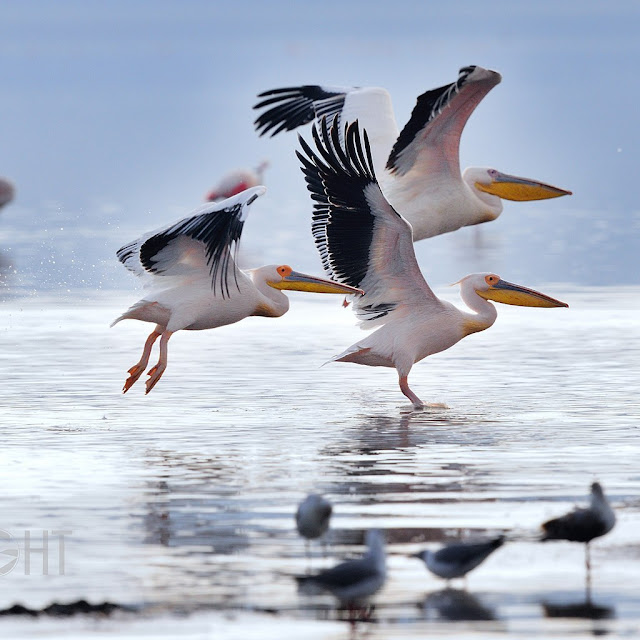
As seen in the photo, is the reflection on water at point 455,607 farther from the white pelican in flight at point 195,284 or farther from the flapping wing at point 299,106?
the flapping wing at point 299,106

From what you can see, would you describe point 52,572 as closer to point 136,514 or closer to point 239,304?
point 136,514

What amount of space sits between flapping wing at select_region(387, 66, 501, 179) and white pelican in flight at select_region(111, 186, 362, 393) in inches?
54.0

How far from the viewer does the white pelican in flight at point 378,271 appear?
8.45 metres

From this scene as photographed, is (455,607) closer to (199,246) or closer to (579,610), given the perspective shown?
(579,610)

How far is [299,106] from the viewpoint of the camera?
12.0 metres

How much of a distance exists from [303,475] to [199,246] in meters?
2.87

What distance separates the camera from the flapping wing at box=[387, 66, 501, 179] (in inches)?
386

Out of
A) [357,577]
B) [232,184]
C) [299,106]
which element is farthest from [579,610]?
[232,184]

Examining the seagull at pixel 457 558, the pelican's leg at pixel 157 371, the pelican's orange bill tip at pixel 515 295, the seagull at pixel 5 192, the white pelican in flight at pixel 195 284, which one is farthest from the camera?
the seagull at pixel 5 192

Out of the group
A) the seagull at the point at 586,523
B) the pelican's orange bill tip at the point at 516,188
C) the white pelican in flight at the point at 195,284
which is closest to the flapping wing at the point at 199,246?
the white pelican in flight at the point at 195,284

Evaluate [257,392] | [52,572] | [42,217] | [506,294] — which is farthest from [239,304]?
[42,217]

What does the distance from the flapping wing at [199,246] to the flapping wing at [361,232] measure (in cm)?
44

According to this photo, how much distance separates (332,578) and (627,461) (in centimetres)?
249

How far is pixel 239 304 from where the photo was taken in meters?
9.41
